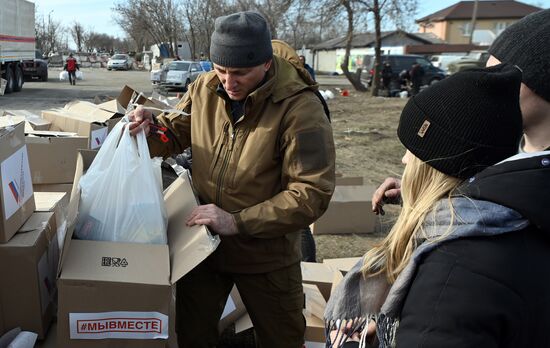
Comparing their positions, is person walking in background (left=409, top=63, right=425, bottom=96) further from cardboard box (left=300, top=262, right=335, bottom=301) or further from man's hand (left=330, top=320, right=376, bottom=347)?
man's hand (left=330, top=320, right=376, bottom=347)

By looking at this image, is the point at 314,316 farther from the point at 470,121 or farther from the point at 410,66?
the point at 410,66

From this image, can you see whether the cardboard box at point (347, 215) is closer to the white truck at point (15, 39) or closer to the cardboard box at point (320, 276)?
the cardboard box at point (320, 276)

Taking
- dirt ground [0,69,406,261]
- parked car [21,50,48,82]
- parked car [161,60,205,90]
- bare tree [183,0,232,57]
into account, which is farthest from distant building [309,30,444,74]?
dirt ground [0,69,406,261]

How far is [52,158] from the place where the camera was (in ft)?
10.3

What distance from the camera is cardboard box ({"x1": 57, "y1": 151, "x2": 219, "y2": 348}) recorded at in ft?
5.04

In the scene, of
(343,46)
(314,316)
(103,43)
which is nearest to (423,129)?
(314,316)

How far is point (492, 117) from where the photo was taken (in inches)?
39.7

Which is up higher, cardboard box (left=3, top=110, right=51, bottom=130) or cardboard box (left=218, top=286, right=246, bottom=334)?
cardboard box (left=3, top=110, right=51, bottom=130)

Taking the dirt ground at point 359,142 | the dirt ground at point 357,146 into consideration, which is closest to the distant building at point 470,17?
the dirt ground at point 357,146

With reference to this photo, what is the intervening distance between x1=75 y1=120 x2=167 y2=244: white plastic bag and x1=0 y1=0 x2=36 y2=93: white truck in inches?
607

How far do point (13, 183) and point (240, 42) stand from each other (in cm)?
98

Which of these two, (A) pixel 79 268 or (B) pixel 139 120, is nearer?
(A) pixel 79 268

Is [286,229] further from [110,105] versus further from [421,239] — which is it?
[110,105]

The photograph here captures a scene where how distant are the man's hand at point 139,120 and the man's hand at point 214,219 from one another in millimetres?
418
